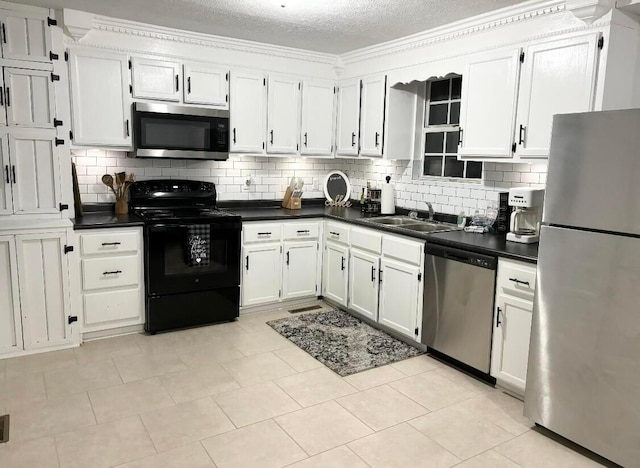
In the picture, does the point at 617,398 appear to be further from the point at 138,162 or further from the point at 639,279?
the point at 138,162

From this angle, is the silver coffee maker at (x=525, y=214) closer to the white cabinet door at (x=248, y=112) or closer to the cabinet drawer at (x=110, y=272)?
the white cabinet door at (x=248, y=112)

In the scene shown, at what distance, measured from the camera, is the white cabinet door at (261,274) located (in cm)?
441

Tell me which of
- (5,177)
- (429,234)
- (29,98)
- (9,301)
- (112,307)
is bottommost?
(112,307)

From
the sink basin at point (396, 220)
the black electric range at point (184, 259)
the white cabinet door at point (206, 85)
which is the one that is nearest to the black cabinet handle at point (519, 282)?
the sink basin at point (396, 220)

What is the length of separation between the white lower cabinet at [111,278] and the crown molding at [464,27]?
2590 mm

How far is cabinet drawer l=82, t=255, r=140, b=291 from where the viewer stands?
3.72 meters

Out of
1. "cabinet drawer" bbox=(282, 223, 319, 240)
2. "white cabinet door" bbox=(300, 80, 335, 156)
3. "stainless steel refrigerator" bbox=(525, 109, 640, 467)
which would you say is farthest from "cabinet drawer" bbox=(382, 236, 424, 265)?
"white cabinet door" bbox=(300, 80, 335, 156)

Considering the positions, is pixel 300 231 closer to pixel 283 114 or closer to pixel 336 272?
pixel 336 272

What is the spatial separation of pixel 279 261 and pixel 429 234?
5.13ft

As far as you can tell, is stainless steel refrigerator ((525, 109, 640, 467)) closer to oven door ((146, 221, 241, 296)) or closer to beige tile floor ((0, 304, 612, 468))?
beige tile floor ((0, 304, 612, 468))

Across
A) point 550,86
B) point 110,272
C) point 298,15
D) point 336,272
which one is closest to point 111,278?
point 110,272

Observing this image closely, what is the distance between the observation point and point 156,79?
412 cm

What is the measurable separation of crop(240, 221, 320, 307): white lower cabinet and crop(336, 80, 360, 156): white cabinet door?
86cm

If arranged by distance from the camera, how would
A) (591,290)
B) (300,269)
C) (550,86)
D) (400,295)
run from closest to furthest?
(591,290) < (550,86) < (400,295) < (300,269)
